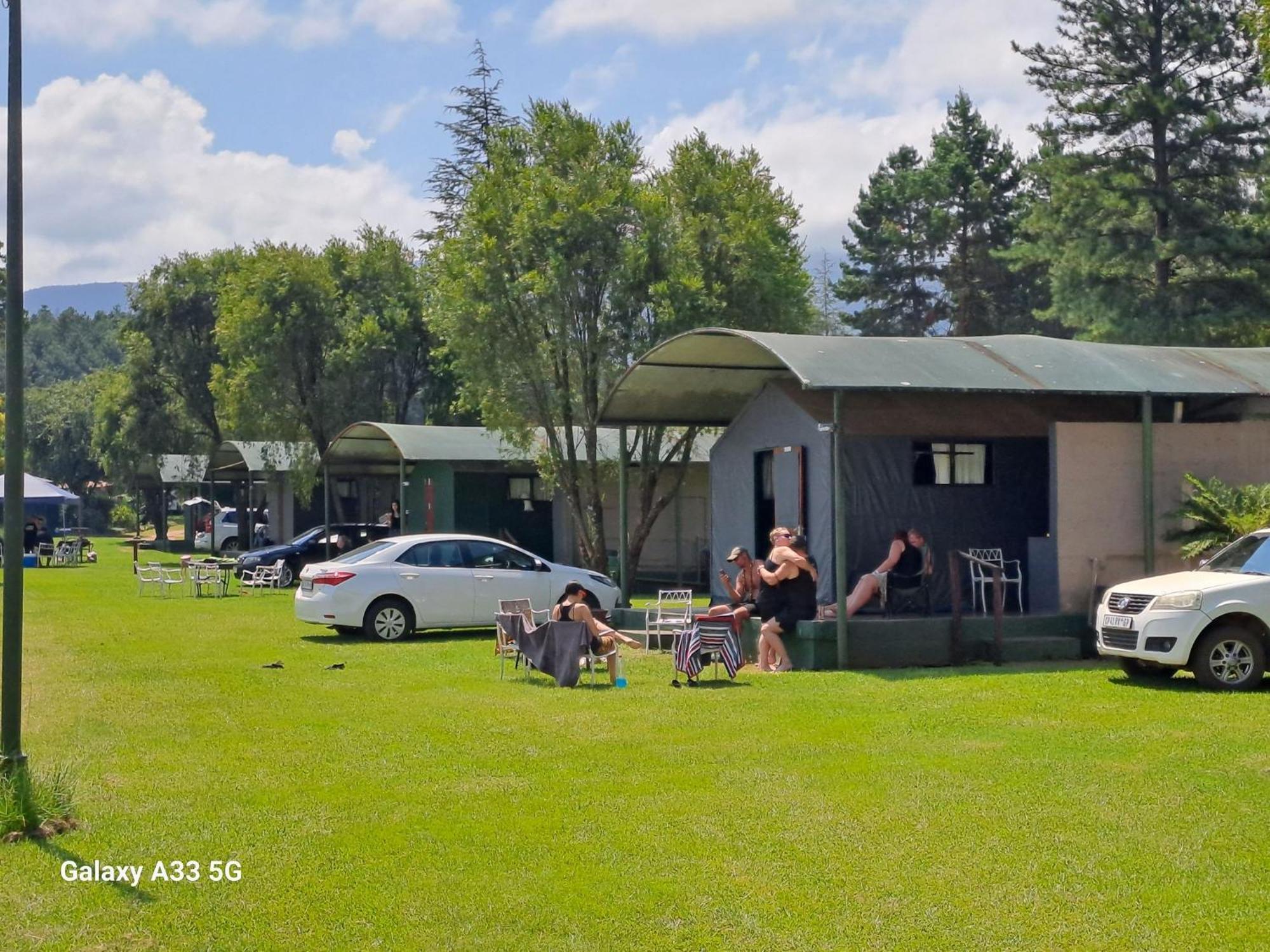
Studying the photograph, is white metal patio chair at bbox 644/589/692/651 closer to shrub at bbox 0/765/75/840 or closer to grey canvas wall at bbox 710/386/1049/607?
grey canvas wall at bbox 710/386/1049/607

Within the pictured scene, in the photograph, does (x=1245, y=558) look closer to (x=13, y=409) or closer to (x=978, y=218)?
(x=13, y=409)

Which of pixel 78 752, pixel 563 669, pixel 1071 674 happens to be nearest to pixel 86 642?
pixel 563 669

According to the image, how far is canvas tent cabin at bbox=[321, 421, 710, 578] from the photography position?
96.2 ft

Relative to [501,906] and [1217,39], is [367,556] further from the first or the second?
[1217,39]

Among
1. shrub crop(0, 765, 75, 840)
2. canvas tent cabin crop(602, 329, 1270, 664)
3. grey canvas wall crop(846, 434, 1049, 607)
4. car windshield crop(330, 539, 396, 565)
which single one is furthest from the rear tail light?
shrub crop(0, 765, 75, 840)

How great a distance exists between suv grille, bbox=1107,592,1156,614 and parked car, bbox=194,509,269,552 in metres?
33.9

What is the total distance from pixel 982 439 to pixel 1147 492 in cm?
216

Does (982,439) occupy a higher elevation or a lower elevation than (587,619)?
higher

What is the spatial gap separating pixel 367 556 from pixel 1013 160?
113 ft

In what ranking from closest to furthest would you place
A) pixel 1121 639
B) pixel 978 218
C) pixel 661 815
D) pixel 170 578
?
pixel 661 815 → pixel 1121 639 → pixel 170 578 → pixel 978 218

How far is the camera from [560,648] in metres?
13.2

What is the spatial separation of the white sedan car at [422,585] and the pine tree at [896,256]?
31.3 metres

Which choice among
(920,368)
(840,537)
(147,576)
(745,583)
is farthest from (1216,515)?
(147,576)

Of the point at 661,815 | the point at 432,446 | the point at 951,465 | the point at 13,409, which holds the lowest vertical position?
the point at 661,815
